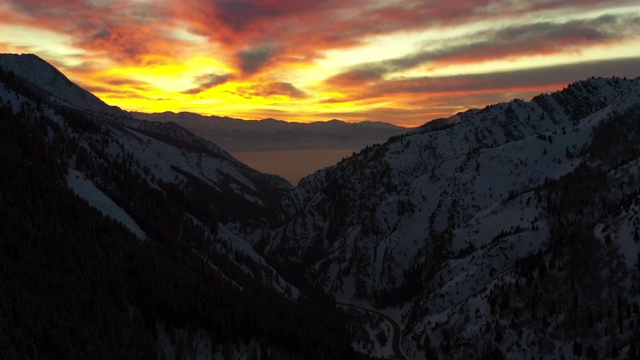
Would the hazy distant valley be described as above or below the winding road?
above

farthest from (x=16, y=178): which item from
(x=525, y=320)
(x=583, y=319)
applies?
(x=583, y=319)

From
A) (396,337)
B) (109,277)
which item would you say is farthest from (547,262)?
(109,277)

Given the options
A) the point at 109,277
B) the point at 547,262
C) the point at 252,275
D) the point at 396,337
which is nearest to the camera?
the point at 547,262

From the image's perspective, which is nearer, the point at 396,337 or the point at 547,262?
the point at 547,262

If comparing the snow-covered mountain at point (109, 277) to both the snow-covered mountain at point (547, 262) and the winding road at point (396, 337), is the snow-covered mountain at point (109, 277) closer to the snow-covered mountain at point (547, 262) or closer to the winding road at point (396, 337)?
the winding road at point (396, 337)

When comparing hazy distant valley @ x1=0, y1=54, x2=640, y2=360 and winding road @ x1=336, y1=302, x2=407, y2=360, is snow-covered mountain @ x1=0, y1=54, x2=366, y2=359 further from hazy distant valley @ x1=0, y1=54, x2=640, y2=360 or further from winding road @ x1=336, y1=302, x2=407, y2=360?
winding road @ x1=336, y1=302, x2=407, y2=360

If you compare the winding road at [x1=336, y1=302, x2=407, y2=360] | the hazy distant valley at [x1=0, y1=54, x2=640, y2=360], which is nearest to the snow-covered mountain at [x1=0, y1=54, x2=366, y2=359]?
the hazy distant valley at [x1=0, y1=54, x2=640, y2=360]

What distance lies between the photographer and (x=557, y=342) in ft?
330

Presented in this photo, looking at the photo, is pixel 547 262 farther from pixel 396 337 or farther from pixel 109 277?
pixel 109 277

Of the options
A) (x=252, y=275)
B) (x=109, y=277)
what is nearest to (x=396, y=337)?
(x=252, y=275)

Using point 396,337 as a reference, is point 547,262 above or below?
above

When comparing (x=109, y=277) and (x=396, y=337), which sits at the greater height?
(x=109, y=277)

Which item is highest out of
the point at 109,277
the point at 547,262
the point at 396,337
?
the point at 547,262

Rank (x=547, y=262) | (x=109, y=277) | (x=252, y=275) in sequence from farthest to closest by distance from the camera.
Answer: (x=252, y=275) < (x=109, y=277) < (x=547, y=262)
